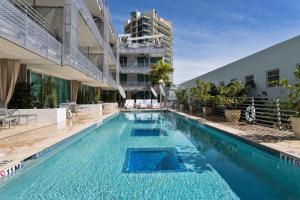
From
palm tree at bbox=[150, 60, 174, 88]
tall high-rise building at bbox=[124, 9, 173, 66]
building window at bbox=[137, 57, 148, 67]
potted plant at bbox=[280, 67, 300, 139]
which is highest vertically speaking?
tall high-rise building at bbox=[124, 9, 173, 66]

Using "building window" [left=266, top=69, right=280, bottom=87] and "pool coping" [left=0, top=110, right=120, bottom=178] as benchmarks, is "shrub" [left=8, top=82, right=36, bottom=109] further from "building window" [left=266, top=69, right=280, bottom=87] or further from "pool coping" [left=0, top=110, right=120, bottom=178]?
"building window" [left=266, top=69, right=280, bottom=87]

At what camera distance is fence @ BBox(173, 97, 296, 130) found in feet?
33.0

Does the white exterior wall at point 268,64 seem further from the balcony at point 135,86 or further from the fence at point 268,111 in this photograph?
the balcony at point 135,86

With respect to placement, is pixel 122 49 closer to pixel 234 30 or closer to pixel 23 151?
pixel 234 30

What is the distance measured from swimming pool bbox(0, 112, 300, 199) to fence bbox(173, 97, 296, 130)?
2628 millimetres

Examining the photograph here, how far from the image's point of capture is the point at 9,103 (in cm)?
1158

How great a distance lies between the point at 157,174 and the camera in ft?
18.2

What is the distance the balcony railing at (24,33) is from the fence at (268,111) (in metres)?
8.09

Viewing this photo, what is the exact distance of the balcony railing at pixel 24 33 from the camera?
697 centimetres

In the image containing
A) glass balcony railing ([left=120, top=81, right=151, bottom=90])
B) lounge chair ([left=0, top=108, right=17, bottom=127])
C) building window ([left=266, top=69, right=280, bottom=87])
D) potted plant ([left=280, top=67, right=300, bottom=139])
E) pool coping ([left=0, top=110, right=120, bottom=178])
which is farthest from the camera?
glass balcony railing ([left=120, top=81, right=151, bottom=90])

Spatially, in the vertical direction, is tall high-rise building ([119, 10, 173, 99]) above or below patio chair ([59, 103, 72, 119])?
above

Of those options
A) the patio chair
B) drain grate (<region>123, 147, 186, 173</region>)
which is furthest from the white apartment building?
drain grate (<region>123, 147, 186, 173</region>)

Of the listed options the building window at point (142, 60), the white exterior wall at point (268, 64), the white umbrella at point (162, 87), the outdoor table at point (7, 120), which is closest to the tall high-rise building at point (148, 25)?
the building window at point (142, 60)

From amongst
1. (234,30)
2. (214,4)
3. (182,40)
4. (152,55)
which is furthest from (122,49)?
(214,4)
